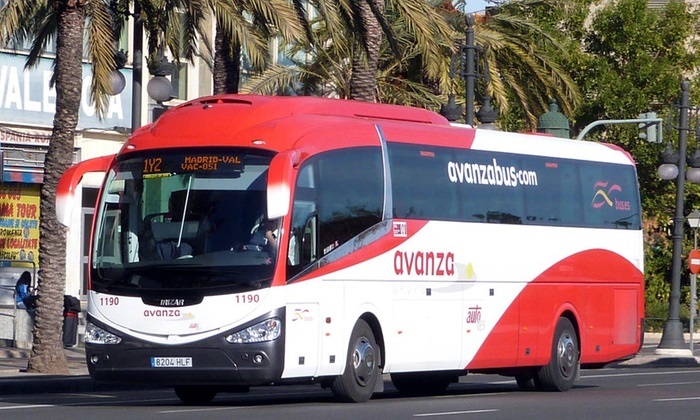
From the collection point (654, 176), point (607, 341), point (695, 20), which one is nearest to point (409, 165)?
point (607, 341)

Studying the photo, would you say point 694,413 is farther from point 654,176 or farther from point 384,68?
point 654,176

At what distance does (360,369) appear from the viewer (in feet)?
57.6

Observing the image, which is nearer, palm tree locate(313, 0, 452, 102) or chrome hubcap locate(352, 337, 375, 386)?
chrome hubcap locate(352, 337, 375, 386)

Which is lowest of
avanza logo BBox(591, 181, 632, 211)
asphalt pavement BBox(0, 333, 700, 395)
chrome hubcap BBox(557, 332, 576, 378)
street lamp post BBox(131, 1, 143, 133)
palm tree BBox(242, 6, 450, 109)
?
asphalt pavement BBox(0, 333, 700, 395)

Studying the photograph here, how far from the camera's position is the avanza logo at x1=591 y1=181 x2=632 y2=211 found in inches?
893

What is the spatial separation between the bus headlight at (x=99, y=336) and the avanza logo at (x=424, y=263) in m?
3.53

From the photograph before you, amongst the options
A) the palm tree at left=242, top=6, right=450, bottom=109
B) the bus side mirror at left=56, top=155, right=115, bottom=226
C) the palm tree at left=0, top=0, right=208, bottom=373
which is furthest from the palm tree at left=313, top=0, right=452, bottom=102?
the bus side mirror at left=56, top=155, right=115, bottom=226

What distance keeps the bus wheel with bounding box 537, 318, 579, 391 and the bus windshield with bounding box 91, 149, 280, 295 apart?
21.8ft

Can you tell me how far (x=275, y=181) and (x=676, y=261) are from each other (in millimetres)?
22405

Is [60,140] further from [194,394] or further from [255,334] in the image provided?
[255,334]

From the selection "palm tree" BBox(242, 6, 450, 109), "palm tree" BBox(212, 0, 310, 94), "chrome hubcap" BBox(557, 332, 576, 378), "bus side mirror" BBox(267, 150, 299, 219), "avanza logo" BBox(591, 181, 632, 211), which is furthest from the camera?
"palm tree" BBox(242, 6, 450, 109)

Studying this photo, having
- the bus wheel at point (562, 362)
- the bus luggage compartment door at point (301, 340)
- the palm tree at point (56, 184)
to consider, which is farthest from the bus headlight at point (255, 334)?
the palm tree at point (56, 184)

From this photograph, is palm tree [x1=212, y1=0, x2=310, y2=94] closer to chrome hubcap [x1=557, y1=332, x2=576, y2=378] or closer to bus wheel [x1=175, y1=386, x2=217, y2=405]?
chrome hubcap [x1=557, y1=332, x2=576, y2=378]

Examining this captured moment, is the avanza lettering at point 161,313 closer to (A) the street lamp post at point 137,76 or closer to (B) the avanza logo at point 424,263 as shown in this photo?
(B) the avanza logo at point 424,263
